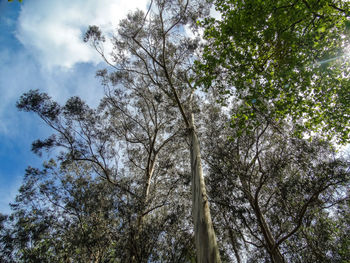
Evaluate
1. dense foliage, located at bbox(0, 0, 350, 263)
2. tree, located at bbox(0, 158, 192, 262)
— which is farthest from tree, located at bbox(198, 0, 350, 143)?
tree, located at bbox(0, 158, 192, 262)

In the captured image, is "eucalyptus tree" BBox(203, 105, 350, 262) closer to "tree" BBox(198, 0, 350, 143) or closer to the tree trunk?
"tree" BBox(198, 0, 350, 143)

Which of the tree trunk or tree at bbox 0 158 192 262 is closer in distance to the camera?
the tree trunk

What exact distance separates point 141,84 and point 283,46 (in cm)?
731

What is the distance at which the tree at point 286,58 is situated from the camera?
4961mm

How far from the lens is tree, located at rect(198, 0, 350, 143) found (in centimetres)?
496

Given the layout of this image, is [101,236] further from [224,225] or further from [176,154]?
[176,154]

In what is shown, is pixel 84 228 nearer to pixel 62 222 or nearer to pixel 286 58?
pixel 62 222

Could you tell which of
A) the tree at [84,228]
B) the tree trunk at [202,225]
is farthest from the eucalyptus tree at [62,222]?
the tree trunk at [202,225]

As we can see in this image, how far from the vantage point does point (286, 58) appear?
18.4ft

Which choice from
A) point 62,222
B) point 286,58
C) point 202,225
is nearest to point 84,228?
point 62,222

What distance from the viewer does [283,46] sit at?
18.3 feet

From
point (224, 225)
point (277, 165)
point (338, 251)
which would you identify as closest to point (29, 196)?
point (224, 225)

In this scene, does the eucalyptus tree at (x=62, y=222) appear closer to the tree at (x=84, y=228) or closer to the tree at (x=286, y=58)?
the tree at (x=84, y=228)

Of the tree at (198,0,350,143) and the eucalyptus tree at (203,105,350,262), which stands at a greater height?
the tree at (198,0,350,143)
